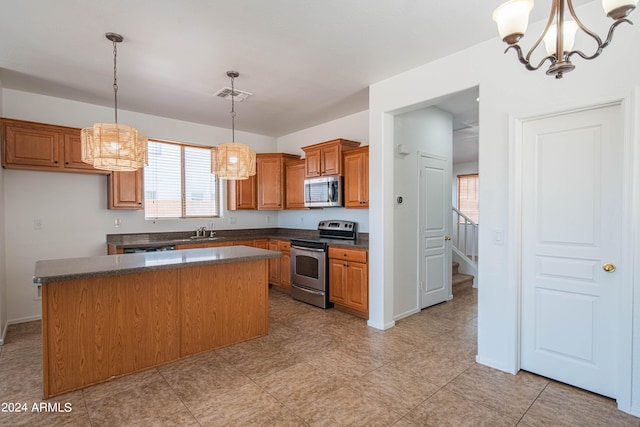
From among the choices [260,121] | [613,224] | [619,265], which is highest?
[260,121]

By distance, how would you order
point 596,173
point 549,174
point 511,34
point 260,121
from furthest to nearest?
point 260,121
point 549,174
point 596,173
point 511,34

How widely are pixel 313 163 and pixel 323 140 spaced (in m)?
0.74

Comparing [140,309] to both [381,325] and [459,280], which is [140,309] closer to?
[381,325]

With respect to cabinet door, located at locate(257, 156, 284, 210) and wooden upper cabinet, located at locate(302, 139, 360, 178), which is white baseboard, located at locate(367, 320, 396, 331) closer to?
wooden upper cabinet, located at locate(302, 139, 360, 178)

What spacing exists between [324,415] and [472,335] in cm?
217

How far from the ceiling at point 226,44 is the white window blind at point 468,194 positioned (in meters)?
5.16

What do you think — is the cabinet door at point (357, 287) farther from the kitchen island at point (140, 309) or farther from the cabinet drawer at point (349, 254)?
the kitchen island at point (140, 309)

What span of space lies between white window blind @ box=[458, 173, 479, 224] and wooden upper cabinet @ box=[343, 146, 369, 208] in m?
5.71

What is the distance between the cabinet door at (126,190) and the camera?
4453 millimetres

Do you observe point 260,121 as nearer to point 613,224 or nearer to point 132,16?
point 132,16

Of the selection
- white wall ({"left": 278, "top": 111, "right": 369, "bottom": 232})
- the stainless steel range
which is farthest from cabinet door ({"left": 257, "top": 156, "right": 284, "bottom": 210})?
the stainless steel range

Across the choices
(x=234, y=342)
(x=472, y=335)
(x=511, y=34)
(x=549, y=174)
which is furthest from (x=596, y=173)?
(x=234, y=342)

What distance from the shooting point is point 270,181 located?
5914mm

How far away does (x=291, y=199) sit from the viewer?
578cm
